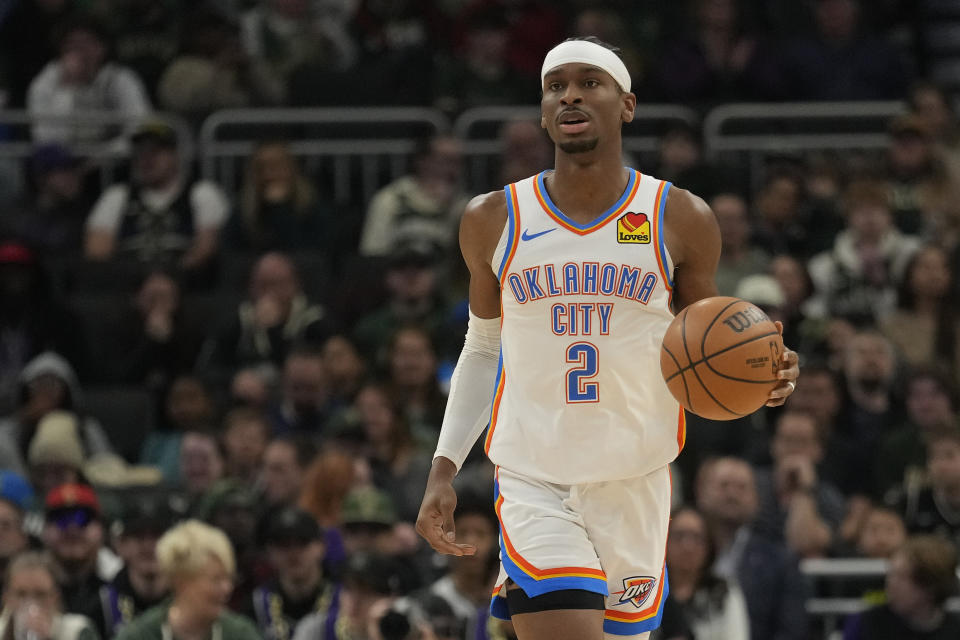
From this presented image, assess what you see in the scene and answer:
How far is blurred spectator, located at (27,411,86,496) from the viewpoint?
31.8ft

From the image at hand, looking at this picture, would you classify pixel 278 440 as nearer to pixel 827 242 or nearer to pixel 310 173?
pixel 310 173

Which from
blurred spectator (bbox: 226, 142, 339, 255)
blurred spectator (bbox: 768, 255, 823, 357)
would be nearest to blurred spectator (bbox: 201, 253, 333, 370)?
blurred spectator (bbox: 226, 142, 339, 255)

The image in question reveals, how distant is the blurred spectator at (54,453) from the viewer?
9.70m

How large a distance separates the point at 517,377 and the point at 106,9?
31.3ft

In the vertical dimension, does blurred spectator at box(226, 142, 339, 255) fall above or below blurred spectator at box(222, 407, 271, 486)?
above

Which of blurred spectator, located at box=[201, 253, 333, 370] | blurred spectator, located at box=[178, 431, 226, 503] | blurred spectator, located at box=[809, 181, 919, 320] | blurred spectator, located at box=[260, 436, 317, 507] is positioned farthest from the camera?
blurred spectator, located at box=[809, 181, 919, 320]

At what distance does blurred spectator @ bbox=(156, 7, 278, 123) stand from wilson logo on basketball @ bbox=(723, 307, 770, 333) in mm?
8542

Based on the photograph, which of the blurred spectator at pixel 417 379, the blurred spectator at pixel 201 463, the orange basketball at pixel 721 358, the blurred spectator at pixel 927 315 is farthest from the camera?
the blurred spectator at pixel 927 315

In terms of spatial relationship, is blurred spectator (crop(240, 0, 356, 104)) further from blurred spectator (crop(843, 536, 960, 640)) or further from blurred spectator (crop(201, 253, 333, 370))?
blurred spectator (crop(843, 536, 960, 640))

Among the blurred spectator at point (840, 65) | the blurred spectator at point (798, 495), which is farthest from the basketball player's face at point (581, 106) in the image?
the blurred spectator at point (840, 65)

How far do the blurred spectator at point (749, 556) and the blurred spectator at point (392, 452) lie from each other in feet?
5.18

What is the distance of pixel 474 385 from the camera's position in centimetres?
562

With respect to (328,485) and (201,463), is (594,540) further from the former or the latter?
(201,463)

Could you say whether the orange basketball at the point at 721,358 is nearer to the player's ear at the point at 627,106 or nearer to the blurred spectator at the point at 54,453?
the player's ear at the point at 627,106
